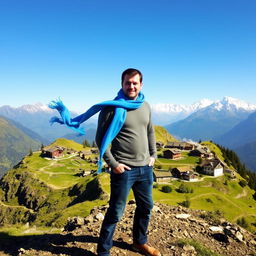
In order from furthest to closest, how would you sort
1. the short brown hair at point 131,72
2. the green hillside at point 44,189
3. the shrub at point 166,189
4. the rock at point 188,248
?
the green hillside at point 44,189, the shrub at point 166,189, the rock at point 188,248, the short brown hair at point 131,72

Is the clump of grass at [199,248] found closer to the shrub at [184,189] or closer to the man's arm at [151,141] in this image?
the man's arm at [151,141]

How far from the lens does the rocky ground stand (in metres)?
9.02

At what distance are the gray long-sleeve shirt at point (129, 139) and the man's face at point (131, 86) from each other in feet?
1.66

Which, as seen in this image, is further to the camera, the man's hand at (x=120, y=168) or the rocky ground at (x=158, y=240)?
the rocky ground at (x=158, y=240)

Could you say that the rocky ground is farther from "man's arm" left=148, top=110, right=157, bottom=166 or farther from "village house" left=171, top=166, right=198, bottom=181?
"village house" left=171, top=166, right=198, bottom=181

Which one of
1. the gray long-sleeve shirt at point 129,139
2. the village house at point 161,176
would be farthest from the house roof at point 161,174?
the gray long-sleeve shirt at point 129,139

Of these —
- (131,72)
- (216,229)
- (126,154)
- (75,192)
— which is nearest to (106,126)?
(126,154)

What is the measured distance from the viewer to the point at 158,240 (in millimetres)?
9812

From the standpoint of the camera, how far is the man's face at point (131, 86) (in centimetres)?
730

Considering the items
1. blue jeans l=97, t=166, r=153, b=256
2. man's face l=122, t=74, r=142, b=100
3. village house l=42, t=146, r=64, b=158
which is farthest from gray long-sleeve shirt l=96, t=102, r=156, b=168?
village house l=42, t=146, r=64, b=158

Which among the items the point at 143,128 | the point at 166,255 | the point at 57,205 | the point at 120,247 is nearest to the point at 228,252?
the point at 166,255

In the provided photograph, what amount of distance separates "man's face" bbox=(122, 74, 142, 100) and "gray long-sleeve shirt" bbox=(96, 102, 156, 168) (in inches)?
19.9

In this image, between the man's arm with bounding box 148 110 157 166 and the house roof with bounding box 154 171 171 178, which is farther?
the house roof with bounding box 154 171 171 178

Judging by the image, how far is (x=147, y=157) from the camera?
806cm
